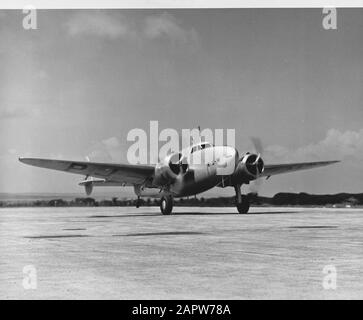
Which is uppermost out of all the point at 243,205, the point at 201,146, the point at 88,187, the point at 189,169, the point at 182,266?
the point at 201,146

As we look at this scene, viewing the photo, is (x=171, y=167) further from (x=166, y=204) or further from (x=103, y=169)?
(x=103, y=169)

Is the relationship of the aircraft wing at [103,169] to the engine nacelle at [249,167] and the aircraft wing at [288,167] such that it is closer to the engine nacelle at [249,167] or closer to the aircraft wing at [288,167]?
the engine nacelle at [249,167]

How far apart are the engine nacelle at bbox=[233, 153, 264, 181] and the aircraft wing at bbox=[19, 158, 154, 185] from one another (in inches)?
206

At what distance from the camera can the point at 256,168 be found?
96.0ft

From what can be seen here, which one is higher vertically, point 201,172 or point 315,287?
point 201,172

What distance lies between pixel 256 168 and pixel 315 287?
2154 centimetres

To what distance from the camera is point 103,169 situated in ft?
99.2

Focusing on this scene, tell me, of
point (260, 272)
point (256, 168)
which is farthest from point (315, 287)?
point (256, 168)

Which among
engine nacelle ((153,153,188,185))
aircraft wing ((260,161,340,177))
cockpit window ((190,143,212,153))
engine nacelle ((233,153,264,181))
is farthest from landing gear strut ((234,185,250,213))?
aircraft wing ((260,161,340,177))

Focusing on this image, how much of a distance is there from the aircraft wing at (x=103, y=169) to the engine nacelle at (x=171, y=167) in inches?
40.5

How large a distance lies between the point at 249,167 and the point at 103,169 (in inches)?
337

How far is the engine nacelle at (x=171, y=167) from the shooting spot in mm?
29234

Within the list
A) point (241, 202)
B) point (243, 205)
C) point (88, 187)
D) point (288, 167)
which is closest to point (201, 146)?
point (241, 202)
